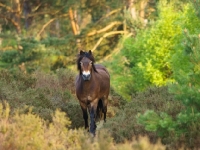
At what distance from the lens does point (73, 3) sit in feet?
133

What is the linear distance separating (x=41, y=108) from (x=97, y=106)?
2.05m

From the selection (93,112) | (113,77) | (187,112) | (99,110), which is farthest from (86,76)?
(113,77)

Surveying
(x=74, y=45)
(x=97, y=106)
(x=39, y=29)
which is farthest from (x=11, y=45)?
(x=97, y=106)

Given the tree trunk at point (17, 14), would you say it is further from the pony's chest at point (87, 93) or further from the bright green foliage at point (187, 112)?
the bright green foliage at point (187, 112)

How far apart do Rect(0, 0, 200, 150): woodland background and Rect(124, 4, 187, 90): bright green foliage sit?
45mm

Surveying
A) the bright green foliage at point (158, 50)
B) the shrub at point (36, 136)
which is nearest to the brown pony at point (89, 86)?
the shrub at point (36, 136)

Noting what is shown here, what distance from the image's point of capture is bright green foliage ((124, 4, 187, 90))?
989 inches

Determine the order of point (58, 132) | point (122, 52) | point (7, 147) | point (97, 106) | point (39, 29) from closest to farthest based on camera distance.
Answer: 1. point (7, 147)
2. point (58, 132)
3. point (97, 106)
4. point (122, 52)
5. point (39, 29)

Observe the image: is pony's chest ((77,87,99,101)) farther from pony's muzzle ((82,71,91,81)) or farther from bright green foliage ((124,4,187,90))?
bright green foliage ((124,4,187,90))

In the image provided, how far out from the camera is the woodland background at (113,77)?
337 inches

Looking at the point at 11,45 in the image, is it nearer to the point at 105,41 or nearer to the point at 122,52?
the point at 105,41

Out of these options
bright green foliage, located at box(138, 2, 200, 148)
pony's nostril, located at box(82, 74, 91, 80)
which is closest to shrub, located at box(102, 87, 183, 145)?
bright green foliage, located at box(138, 2, 200, 148)

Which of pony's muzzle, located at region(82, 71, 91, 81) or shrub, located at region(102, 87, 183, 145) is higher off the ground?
pony's muzzle, located at region(82, 71, 91, 81)

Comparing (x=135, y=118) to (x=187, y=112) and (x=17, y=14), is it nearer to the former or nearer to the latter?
(x=187, y=112)
